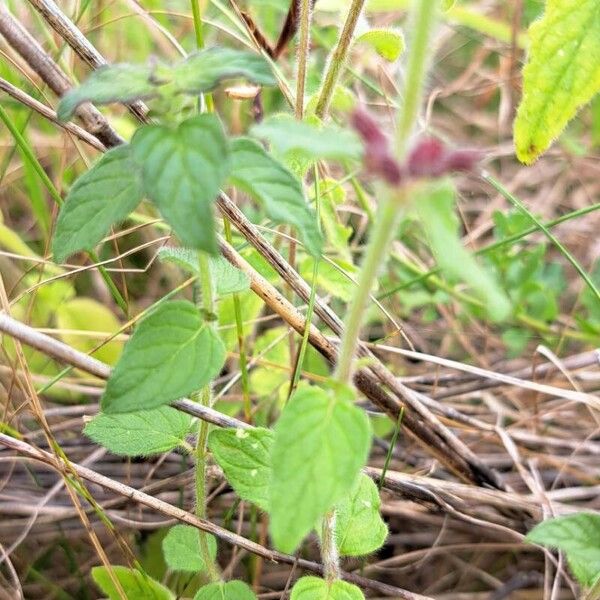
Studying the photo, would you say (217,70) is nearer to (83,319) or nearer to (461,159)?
(461,159)

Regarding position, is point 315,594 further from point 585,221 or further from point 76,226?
point 585,221

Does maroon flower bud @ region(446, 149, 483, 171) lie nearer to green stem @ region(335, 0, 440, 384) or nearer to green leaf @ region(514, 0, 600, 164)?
green stem @ region(335, 0, 440, 384)

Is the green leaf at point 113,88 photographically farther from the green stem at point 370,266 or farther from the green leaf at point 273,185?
the green stem at point 370,266

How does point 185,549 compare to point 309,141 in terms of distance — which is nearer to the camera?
point 309,141

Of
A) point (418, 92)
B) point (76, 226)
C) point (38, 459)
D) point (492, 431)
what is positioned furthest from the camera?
point (492, 431)

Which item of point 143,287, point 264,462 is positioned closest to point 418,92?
point 264,462

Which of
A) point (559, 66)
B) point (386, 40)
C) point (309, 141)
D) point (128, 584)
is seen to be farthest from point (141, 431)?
point (559, 66)
